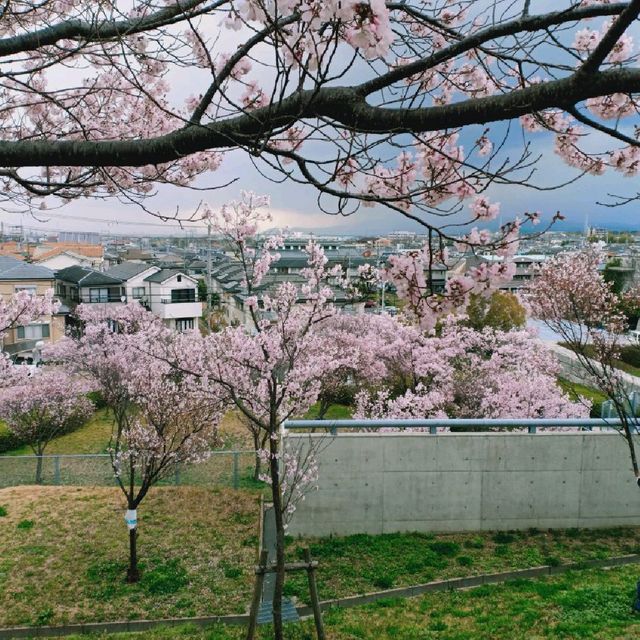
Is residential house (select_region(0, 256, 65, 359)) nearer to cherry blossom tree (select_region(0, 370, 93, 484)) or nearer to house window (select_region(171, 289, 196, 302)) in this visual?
house window (select_region(171, 289, 196, 302))

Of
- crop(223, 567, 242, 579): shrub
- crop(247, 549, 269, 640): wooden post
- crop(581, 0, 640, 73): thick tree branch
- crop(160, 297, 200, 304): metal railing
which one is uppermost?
crop(581, 0, 640, 73): thick tree branch

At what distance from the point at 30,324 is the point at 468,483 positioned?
78.2 feet

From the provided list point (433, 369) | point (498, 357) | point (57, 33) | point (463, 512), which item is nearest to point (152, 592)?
point (463, 512)

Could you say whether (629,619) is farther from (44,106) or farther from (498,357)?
(498,357)

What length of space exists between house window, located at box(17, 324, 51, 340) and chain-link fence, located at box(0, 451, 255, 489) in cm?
1717

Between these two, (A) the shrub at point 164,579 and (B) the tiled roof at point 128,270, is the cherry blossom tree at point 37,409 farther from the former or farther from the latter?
(B) the tiled roof at point 128,270

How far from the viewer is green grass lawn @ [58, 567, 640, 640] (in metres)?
4.69

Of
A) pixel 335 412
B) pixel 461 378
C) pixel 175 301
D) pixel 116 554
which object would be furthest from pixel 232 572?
pixel 175 301

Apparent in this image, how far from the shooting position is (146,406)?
8.98m

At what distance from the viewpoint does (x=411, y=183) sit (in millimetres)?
3385

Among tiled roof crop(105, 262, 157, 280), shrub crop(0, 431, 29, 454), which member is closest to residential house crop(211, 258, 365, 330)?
tiled roof crop(105, 262, 157, 280)

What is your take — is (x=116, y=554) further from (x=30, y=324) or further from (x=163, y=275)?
(x=163, y=275)

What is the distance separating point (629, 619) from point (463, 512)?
281 centimetres

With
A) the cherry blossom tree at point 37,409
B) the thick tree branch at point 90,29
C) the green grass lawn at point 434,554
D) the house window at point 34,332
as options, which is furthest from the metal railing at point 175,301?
the thick tree branch at point 90,29
